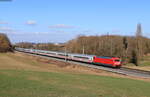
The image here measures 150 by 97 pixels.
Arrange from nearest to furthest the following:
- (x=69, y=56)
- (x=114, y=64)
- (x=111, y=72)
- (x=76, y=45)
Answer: (x=111, y=72) < (x=114, y=64) < (x=69, y=56) < (x=76, y=45)

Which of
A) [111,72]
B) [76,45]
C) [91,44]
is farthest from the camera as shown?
[76,45]

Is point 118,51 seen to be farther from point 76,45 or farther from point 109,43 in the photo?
point 76,45

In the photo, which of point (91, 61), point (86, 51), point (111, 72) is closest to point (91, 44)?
point (86, 51)

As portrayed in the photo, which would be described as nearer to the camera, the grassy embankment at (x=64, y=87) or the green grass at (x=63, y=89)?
the green grass at (x=63, y=89)

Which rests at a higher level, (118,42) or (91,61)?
(118,42)

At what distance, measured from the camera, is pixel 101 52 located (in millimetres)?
72562

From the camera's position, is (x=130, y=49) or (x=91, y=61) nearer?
(x=91, y=61)

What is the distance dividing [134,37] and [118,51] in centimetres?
933

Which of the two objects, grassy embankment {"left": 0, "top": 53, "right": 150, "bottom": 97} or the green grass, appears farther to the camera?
grassy embankment {"left": 0, "top": 53, "right": 150, "bottom": 97}

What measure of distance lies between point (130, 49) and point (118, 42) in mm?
5841

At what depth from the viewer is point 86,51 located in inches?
3236

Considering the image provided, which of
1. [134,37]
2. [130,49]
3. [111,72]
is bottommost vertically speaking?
[111,72]

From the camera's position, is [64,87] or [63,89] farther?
[64,87]

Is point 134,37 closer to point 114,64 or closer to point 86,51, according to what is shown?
point 86,51
